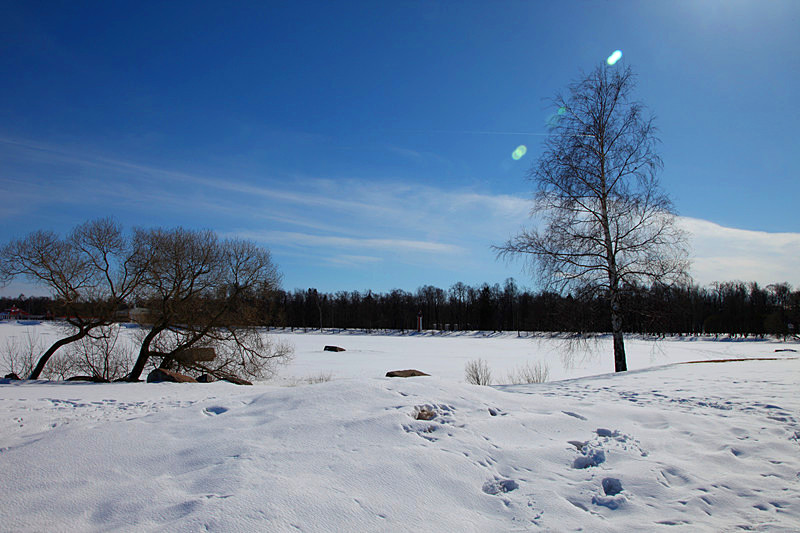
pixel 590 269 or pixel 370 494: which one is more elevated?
pixel 590 269

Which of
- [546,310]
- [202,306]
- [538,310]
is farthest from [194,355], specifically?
[538,310]

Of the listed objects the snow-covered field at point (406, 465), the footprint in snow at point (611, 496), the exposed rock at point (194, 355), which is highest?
the snow-covered field at point (406, 465)

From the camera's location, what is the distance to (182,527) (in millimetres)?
2791

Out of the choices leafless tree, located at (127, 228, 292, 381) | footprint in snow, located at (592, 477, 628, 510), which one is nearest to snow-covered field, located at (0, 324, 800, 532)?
footprint in snow, located at (592, 477, 628, 510)

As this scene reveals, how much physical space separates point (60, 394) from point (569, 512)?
9.83 metres

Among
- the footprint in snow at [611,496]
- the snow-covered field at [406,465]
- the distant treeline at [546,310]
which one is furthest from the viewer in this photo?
the distant treeline at [546,310]

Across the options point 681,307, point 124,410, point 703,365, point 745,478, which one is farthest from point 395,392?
point 681,307

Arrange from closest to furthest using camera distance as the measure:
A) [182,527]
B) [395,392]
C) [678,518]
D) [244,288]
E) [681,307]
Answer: [182,527]
[678,518]
[395,392]
[681,307]
[244,288]

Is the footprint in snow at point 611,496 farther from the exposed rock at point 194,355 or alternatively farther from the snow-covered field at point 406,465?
the exposed rock at point 194,355

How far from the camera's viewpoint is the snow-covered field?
122 inches

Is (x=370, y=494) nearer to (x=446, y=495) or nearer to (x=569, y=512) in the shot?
(x=446, y=495)

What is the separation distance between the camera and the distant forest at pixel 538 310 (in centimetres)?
1209

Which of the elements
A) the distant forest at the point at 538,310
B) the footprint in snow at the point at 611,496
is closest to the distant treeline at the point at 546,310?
the distant forest at the point at 538,310

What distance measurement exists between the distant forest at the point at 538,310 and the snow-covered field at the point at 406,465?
18.6 ft
